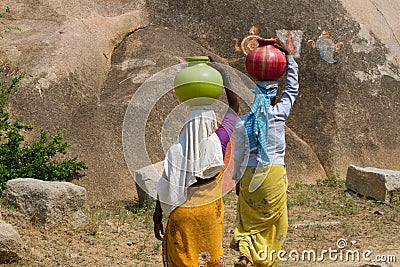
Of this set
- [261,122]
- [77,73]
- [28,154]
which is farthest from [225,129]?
[77,73]

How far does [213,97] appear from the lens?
411 cm

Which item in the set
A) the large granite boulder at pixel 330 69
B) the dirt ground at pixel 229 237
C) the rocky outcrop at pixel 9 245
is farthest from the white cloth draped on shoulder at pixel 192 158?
the large granite boulder at pixel 330 69

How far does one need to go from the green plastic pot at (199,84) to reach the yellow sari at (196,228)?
497 mm

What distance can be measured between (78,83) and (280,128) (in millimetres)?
5521

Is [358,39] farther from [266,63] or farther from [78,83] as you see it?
[266,63]

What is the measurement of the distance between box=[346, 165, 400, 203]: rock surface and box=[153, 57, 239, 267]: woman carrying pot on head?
5.54 m

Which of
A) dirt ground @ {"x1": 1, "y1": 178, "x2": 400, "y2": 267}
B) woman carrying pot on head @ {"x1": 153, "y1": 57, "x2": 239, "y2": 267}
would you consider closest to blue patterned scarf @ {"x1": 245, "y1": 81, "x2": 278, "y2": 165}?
woman carrying pot on head @ {"x1": 153, "y1": 57, "x2": 239, "y2": 267}

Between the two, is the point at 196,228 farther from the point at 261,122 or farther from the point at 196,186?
the point at 261,122

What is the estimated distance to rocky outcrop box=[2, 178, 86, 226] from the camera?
22.7ft

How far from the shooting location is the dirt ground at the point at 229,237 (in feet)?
20.9

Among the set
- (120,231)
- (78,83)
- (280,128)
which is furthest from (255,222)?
(78,83)

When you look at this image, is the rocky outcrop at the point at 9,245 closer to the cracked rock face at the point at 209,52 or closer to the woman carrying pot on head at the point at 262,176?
the woman carrying pot on head at the point at 262,176

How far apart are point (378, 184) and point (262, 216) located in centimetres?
469

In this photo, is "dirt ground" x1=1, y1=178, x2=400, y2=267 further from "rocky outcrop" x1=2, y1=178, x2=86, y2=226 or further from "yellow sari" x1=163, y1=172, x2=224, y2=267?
"yellow sari" x1=163, y1=172, x2=224, y2=267
